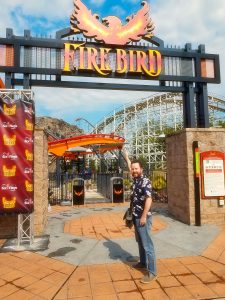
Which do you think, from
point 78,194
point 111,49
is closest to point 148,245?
point 111,49

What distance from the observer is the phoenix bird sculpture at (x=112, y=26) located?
923cm

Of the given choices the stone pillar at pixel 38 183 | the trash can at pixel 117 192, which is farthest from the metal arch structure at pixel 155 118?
the stone pillar at pixel 38 183

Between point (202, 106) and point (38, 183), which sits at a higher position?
point (202, 106)

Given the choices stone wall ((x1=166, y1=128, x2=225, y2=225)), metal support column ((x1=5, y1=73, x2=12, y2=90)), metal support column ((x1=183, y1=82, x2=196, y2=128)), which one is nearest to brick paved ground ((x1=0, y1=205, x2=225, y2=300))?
stone wall ((x1=166, y1=128, x2=225, y2=225))

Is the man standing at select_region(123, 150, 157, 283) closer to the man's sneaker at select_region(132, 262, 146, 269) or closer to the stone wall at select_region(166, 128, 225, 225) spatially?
the man's sneaker at select_region(132, 262, 146, 269)

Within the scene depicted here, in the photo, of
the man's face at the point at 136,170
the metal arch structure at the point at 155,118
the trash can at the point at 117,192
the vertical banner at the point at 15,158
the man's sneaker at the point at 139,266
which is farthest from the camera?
the metal arch structure at the point at 155,118

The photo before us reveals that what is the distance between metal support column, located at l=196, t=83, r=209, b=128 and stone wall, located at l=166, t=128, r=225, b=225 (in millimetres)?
1216

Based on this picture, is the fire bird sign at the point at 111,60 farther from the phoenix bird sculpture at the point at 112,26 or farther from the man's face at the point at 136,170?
the man's face at the point at 136,170

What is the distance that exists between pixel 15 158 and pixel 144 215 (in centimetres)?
340

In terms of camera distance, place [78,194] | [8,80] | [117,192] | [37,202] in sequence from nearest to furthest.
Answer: [37,202], [8,80], [78,194], [117,192]

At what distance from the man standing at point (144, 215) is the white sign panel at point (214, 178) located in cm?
437

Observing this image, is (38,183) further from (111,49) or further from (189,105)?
(189,105)

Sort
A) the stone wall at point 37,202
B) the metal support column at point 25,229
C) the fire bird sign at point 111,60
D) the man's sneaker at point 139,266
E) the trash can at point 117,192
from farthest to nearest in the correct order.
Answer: the trash can at point 117,192 < the fire bird sign at point 111,60 < the stone wall at point 37,202 < the metal support column at point 25,229 < the man's sneaker at point 139,266

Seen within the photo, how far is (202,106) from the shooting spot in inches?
396
